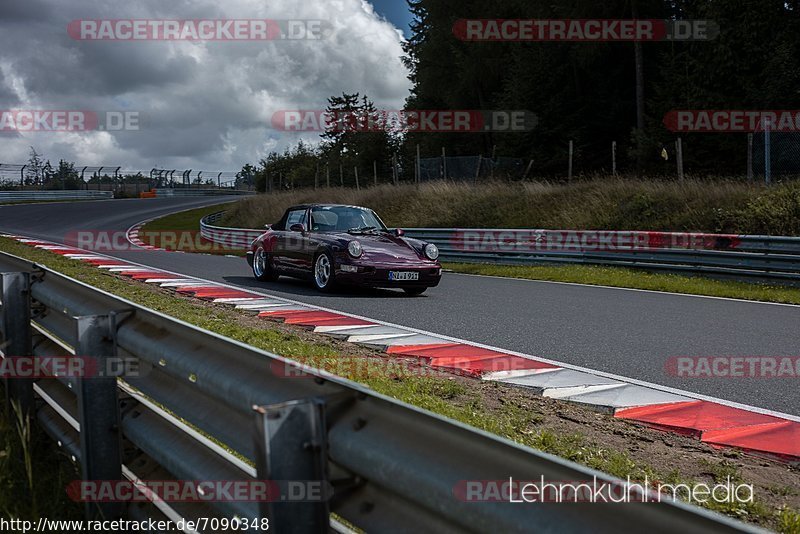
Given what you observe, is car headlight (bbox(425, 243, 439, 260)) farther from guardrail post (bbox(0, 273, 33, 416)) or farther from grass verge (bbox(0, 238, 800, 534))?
guardrail post (bbox(0, 273, 33, 416))

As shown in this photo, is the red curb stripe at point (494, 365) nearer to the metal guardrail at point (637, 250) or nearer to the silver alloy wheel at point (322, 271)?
the silver alloy wheel at point (322, 271)

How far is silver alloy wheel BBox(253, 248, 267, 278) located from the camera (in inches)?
511

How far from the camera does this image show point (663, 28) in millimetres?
32406

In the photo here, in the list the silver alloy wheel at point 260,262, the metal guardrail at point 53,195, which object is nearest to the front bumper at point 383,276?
the silver alloy wheel at point 260,262

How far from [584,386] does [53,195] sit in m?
57.7

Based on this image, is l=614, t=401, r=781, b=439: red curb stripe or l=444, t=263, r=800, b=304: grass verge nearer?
l=614, t=401, r=781, b=439: red curb stripe

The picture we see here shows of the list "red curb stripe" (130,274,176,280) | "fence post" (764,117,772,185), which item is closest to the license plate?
"red curb stripe" (130,274,176,280)

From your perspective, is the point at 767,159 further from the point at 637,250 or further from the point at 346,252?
the point at 346,252

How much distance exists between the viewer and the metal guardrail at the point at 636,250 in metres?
13.0

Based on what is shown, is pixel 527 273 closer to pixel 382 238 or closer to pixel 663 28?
pixel 382 238

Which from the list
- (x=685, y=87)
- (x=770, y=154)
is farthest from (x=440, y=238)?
(x=685, y=87)

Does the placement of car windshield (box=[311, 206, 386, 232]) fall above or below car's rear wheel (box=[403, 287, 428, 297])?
above

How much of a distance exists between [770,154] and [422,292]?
1087cm

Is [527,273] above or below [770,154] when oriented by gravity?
below
